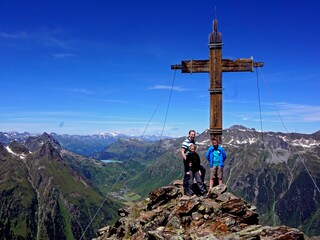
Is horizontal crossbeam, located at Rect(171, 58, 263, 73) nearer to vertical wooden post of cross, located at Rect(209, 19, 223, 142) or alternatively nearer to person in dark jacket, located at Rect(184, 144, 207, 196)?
vertical wooden post of cross, located at Rect(209, 19, 223, 142)

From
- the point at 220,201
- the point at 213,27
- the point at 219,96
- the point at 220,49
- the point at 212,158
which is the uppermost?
the point at 213,27

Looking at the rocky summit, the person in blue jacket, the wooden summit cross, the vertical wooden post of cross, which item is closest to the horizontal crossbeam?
the wooden summit cross

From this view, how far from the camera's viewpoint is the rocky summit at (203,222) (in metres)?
14.1

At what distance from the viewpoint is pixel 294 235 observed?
13609 mm

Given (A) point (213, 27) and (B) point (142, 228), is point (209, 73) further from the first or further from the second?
(B) point (142, 228)

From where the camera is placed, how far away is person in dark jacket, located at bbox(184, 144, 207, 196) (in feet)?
65.1

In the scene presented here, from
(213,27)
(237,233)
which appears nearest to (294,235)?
(237,233)

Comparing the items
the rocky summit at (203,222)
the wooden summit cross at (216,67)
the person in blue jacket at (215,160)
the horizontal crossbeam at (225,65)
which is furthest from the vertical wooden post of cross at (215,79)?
the rocky summit at (203,222)

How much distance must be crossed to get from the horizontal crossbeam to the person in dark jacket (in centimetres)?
437

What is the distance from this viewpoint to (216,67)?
1906 cm

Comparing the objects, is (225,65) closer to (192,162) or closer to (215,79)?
(215,79)

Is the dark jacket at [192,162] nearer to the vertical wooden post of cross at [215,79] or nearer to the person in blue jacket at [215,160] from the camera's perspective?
the person in blue jacket at [215,160]

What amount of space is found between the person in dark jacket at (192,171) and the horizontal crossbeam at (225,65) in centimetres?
437

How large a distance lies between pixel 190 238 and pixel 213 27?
11.2 meters
